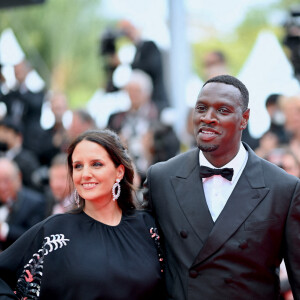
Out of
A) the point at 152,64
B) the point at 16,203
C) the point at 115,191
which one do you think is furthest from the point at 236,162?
the point at 152,64

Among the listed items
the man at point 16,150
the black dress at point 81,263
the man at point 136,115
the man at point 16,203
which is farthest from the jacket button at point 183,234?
the man at point 16,150

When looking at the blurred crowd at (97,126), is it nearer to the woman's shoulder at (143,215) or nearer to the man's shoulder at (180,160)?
the woman's shoulder at (143,215)

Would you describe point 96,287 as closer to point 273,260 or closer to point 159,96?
point 273,260

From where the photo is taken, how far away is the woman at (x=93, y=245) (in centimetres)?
355

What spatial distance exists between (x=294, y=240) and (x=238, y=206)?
33cm

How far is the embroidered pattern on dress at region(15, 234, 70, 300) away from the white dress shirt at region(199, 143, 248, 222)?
0.82m

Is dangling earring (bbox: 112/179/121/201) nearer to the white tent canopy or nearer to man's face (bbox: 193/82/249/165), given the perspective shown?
man's face (bbox: 193/82/249/165)

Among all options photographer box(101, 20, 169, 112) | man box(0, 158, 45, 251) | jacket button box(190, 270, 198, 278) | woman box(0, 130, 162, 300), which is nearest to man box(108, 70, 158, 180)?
photographer box(101, 20, 169, 112)

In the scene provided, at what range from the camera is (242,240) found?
11.3 ft

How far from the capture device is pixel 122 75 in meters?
9.41

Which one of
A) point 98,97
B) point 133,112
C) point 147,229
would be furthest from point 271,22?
point 147,229

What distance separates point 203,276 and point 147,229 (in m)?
0.50

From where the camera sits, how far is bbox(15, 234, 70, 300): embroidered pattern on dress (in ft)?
11.8

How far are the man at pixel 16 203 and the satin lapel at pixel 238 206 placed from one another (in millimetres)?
3365
